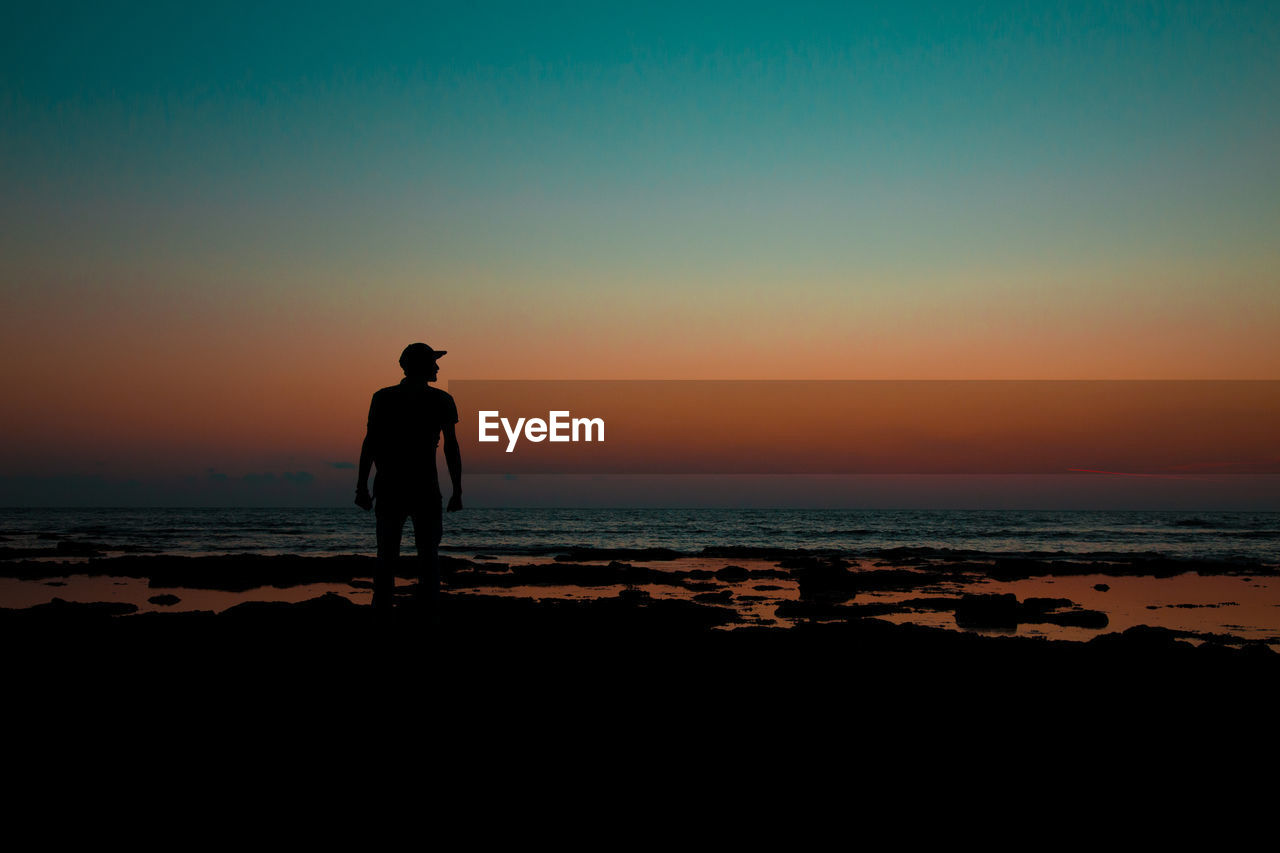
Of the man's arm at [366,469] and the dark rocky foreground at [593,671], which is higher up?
the man's arm at [366,469]

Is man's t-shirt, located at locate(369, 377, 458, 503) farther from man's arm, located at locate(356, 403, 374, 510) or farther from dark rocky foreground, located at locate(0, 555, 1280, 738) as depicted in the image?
dark rocky foreground, located at locate(0, 555, 1280, 738)

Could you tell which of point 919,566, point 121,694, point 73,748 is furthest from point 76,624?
point 919,566

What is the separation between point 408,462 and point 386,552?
34.9 inches

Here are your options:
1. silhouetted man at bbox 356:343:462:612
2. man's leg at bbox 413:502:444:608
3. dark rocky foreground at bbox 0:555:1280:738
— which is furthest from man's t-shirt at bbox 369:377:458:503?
dark rocky foreground at bbox 0:555:1280:738

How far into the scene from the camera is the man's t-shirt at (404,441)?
292 inches

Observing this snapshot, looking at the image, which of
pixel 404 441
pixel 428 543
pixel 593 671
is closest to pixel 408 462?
pixel 404 441

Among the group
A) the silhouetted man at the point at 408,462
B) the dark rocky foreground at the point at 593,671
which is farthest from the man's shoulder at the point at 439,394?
the dark rocky foreground at the point at 593,671

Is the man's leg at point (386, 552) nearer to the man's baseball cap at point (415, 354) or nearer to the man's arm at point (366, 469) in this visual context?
the man's arm at point (366, 469)

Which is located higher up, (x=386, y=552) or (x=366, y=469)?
(x=366, y=469)

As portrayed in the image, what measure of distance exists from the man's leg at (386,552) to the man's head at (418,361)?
52.1 inches

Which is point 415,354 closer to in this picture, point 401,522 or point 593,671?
point 401,522

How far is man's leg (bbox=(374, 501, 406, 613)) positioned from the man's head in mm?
1322

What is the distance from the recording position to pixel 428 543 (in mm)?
7414

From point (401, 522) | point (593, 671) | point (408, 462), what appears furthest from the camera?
point (401, 522)
